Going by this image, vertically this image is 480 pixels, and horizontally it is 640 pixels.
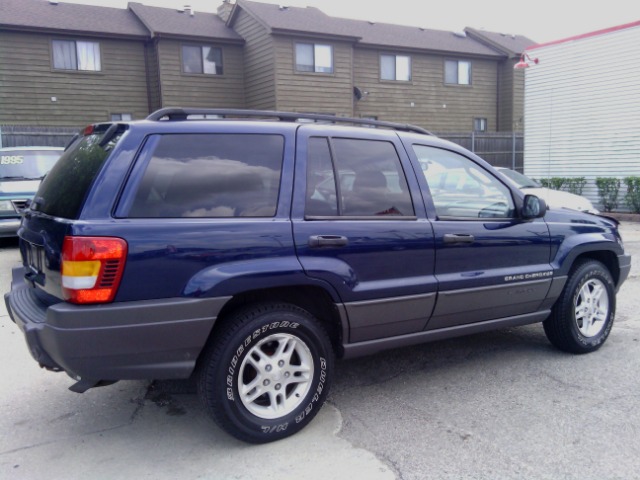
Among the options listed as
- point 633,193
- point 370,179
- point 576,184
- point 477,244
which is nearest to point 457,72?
point 576,184

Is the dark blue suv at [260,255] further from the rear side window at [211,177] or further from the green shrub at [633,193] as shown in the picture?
the green shrub at [633,193]

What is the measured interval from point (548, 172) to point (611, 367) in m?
14.2

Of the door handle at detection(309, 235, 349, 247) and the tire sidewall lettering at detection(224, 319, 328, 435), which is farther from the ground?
the door handle at detection(309, 235, 349, 247)

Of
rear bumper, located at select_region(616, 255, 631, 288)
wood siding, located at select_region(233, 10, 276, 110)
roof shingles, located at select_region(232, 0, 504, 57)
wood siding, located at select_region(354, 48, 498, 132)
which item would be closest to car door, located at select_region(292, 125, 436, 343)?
rear bumper, located at select_region(616, 255, 631, 288)

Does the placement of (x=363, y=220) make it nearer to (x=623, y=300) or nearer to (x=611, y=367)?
(x=611, y=367)

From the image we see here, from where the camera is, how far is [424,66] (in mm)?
24953

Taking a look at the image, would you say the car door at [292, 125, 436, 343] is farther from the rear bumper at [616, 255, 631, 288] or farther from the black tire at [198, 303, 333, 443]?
the rear bumper at [616, 255, 631, 288]

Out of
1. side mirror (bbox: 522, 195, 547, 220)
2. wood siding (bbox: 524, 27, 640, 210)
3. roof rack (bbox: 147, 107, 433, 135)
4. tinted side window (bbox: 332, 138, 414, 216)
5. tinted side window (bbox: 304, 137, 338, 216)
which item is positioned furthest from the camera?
wood siding (bbox: 524, 27, 640, 210)

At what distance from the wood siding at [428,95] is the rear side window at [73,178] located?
20.6 metres

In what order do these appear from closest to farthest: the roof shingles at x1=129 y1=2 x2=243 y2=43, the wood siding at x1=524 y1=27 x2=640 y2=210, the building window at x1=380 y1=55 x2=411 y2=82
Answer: the wood siding at x1=524 y1=27 x2=640 y2=210 → the roof shingles at x1=129 y1=2 x2=243 y2=43 → the building window at x1=380 y1=55 x2=411 y2=82

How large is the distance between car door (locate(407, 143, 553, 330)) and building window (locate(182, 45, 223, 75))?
18785mm

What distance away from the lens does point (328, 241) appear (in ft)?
10.8

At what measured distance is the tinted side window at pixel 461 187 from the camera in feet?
13.0

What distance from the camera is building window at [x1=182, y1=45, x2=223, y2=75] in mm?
21047
